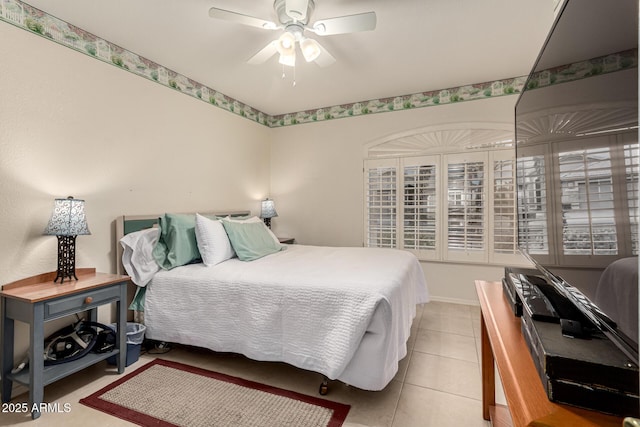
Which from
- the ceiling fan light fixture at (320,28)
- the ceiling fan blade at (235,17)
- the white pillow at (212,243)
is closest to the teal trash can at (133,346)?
the white pillow at (212,243)

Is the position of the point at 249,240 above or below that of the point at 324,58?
below

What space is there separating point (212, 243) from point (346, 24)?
1903mm

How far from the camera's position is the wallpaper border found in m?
0.89

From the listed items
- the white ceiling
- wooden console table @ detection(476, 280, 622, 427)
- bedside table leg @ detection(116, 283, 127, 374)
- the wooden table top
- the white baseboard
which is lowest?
the white baseboard

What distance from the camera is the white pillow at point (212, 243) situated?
2.41 m

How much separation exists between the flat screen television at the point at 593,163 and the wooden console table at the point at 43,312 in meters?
2.46

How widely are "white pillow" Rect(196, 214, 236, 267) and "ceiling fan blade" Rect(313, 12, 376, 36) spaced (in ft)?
5.69

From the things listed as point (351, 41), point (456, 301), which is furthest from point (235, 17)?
point (456, 301)

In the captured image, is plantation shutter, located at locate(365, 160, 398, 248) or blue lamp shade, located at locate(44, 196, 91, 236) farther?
plantation shutter, located at locate(365, 160, 398, 248)

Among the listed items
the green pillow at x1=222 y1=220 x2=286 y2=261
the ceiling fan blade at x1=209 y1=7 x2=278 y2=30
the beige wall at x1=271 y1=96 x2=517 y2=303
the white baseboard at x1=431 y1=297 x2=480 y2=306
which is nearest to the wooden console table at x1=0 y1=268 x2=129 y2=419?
the green pillow at x1=222 y1=220 x2=286 y2=261

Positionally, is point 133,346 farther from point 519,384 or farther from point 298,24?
point 298,24

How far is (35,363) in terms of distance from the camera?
164 cm

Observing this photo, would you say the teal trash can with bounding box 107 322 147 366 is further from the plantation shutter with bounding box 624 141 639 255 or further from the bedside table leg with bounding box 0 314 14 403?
the plantation shutter with bounding box 624 141 639 255

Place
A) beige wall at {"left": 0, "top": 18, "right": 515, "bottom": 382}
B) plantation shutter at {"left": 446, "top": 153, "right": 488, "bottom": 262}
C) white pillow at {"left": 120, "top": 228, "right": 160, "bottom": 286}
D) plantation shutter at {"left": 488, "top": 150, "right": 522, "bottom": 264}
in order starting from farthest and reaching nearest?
plantation shutter at {"left": 446, "top": 153, "right": 488, "bottom": 262} → plantation shutter at {"left": 488, "top": 150, "right": 522, "bottom": 264} → white pillow at {"left": 120, "top": 228, "right": 160, "bottom": 286} → beige wall at {"left": 0, "top": 18, "right": 515, "bottom": 382}
